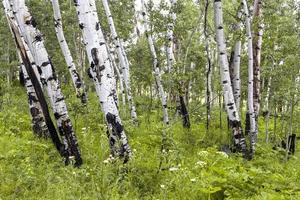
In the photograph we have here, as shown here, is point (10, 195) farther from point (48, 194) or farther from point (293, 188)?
point (293, 188)

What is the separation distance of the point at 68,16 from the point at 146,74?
7.10m

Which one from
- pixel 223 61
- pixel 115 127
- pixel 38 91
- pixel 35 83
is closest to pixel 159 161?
pixel 115 127

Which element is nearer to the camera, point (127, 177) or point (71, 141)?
point (127, 177)

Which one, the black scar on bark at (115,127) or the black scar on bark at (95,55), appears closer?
the black scar on bark at (95,55)

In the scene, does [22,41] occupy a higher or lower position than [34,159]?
higher

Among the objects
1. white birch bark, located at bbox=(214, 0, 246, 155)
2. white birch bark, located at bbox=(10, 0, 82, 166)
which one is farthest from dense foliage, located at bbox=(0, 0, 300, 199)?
white birch bark, located at bbox=(214, 0, 246, 155)

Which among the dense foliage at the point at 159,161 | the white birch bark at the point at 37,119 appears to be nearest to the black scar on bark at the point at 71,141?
the dense foliage at the point at 159,161

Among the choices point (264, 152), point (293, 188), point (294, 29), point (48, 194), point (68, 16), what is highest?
point (68, 16)

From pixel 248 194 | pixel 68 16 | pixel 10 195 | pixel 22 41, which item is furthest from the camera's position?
pixel 68 16

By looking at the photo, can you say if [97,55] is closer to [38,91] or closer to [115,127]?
[115,127]

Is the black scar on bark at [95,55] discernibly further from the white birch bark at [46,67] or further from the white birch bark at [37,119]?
the white birch bark at [37,119]

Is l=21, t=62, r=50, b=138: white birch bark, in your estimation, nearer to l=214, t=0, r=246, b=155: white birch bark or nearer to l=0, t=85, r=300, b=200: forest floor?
l=0, t=85, r=300, b=200: forest floor

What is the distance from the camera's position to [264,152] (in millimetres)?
11070

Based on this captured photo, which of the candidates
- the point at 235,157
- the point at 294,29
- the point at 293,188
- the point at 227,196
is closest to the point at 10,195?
the point at 227,196
